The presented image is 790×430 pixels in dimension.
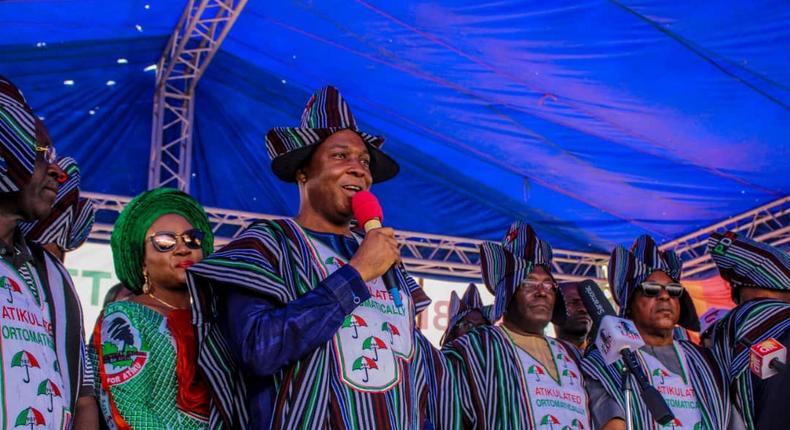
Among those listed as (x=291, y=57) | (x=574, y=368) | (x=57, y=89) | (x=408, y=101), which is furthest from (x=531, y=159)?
(x=574, y=368)

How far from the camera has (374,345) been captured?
2.45m

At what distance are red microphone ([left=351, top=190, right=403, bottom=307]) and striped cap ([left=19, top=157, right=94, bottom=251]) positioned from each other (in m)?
0.96

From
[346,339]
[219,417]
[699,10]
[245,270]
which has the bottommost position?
[219,417]

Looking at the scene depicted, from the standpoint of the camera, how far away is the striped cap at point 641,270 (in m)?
4.44

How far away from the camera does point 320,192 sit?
2.76 metres


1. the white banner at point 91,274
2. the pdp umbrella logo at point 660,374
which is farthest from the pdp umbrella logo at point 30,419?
the white banner at point 91,274

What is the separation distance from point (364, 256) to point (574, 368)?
6.26 feet

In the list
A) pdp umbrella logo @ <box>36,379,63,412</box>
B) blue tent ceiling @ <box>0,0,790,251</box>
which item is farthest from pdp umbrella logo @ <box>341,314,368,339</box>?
blue tent ceiling @ <box>0,0,790,251</box>

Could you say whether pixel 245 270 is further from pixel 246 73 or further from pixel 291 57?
pixel 246 73

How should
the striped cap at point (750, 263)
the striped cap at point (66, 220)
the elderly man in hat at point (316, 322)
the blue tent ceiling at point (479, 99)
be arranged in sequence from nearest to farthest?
the elderly man in hat at point (316, 322) < the striped cap at point (66, 220) < the striped cap at point (750, 263) < the blue tent ceiling at point (479, 99)

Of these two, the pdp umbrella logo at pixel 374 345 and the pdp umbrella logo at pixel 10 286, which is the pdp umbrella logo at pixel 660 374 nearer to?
the pdp umbrella logo at pixel 374 345

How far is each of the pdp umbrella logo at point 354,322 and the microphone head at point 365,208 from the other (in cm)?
25

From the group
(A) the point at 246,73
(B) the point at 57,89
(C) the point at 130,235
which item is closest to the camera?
(C) the point at 130,235

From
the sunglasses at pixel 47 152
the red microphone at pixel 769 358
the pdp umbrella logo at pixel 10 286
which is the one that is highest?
the sunglasses at pixel 47 152
